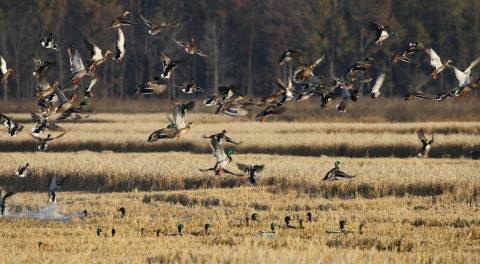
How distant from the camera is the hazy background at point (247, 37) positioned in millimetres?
81312

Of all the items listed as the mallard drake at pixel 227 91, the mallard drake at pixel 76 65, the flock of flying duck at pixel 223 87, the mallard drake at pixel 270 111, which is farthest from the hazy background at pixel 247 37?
the mallard drake at pixel 76 65

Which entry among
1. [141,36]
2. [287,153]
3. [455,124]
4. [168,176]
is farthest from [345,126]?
[141,36]

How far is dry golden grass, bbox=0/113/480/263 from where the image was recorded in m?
15.0

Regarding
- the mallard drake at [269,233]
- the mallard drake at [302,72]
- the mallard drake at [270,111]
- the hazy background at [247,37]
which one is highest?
the hazy background at [247,37]

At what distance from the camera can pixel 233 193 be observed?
2425 cm

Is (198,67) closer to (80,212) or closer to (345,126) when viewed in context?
(345,126)

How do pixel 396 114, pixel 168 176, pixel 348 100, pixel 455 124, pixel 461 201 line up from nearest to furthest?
pixel 348 100 → pixel 461 201 → pixel 168 176 → pixel 455 124 → pixel 396 114

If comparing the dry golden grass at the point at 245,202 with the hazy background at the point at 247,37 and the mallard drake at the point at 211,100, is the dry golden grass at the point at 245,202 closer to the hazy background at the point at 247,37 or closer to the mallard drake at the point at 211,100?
the mallard drake at the point at 211,100

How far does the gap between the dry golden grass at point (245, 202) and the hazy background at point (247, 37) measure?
131 ft

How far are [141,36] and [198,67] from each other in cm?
741

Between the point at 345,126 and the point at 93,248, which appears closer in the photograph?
the point at 93,248

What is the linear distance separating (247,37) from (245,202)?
226ft

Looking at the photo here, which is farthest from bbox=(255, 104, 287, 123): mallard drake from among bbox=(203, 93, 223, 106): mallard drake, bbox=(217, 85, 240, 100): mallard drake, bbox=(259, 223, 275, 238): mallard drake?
bbox=(259, 223, 275, 238): mallard drake

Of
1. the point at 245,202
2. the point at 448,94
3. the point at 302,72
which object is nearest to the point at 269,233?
the point at 302,72
